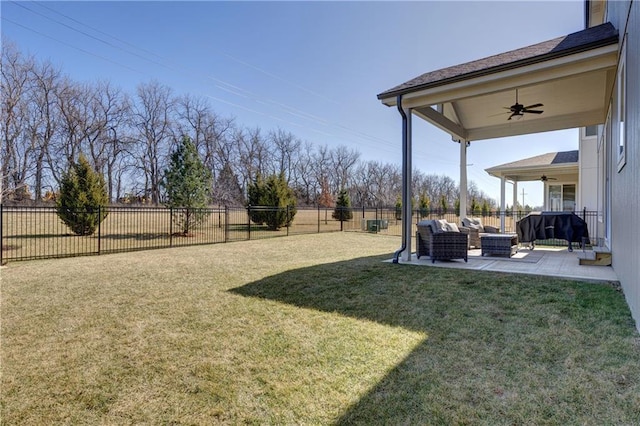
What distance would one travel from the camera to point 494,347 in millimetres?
2816

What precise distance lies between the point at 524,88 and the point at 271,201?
13.0m

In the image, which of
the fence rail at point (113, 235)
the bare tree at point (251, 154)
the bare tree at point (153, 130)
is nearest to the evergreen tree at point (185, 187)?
the fence rail at point (113, 235)

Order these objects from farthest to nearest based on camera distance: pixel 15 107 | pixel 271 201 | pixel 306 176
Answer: pixel 306 176 < pixel 15 107 < pixel 271 201

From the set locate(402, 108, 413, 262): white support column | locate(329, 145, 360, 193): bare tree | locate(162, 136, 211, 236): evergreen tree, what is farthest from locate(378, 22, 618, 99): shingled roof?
locate(329, 145, 360, 193): bare tree

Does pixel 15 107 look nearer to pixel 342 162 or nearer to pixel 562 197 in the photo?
pixel 342 162


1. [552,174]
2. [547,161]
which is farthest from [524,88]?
[552,174]

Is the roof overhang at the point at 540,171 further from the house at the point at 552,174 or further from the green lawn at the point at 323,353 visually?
the green lawn at the point at 323,353

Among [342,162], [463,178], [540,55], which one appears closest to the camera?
[540,55]

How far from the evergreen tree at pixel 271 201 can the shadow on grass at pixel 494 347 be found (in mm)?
11424

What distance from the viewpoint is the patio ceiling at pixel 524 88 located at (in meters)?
4.93

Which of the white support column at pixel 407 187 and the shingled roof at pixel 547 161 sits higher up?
the shingled roof at pixel 547 161

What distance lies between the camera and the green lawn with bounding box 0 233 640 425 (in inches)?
79.5

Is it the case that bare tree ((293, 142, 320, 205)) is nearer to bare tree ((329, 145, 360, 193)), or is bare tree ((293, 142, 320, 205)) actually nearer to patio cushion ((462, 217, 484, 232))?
bare tree ((329, 145, 360, 193))

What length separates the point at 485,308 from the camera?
379 cm
